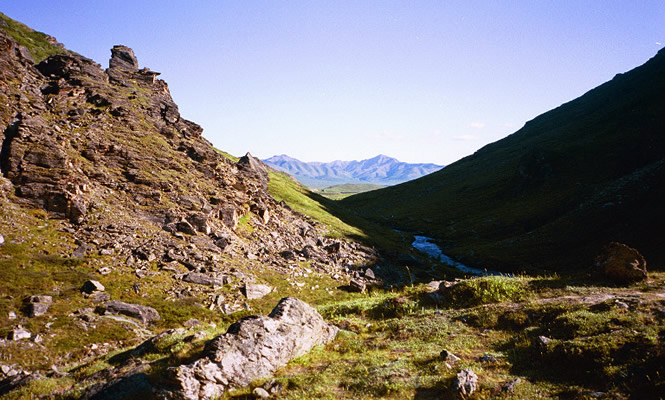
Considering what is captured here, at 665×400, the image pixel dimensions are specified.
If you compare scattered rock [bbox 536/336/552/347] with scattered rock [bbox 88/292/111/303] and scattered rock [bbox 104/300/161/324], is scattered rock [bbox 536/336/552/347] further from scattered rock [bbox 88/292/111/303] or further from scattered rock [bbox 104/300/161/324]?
scattered rock [bbox 88/292/111/303]

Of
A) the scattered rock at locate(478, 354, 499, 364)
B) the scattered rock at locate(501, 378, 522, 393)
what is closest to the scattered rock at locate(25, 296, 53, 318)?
the scattered rock at locate(478, 354, 499, 364)

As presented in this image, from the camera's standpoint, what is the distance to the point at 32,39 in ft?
226

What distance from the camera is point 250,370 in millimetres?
12078

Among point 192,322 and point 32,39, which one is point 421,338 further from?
point 32,39

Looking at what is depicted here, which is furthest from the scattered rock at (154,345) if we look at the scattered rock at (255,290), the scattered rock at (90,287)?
the scattered rock at (255,290)

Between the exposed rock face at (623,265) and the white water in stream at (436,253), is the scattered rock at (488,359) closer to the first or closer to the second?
the exposed rock face at (623,265)

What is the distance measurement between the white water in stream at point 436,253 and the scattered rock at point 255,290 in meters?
48.3

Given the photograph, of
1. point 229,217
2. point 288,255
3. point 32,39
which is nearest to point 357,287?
point 288,255

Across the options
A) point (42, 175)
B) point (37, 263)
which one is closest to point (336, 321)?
point (37, 263)

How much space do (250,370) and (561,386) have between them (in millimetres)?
11167

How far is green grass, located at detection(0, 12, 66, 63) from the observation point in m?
61.4

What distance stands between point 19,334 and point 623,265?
39.0m

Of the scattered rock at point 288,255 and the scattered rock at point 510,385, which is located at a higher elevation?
the scattered rock at point 510,385

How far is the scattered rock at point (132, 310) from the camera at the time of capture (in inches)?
965
